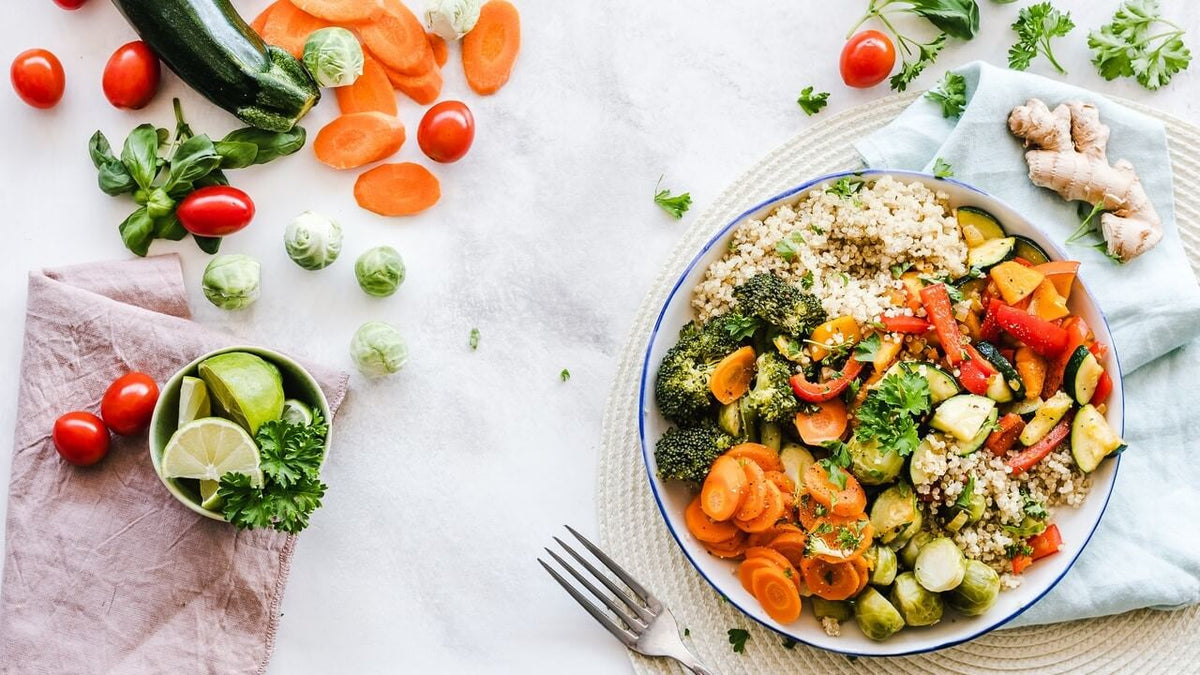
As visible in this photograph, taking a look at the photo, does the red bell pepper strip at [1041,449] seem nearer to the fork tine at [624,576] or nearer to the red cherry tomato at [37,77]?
the fork tine at [624,576]

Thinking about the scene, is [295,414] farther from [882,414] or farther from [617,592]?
[882,414]

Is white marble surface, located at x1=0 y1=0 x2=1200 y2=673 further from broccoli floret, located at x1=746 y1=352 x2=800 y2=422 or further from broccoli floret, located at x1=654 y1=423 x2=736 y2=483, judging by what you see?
broccoli floret, located at x1=746 y1=352 x2=800 y2=422

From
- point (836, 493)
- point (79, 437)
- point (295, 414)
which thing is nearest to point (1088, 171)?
point (836, 493)

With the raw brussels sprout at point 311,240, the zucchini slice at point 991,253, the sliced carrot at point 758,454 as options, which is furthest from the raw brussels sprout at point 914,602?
the raw brussels sprout at point 311,240

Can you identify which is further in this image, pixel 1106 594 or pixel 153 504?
pixel 153 504

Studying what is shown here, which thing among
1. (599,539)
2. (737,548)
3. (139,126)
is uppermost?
(139,126)

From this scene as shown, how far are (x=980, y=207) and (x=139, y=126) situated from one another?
10.2ft

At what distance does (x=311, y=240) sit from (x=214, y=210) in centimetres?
37

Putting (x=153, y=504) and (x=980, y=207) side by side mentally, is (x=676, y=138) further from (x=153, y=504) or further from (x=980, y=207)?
(x=153, y=504)

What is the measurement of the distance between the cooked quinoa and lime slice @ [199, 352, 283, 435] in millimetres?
1468

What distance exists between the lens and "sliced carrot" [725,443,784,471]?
301cm

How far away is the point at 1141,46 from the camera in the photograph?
11.2 ft

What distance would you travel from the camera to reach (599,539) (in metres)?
3.49

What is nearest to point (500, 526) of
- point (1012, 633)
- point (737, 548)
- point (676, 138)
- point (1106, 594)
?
point (737, 548)
